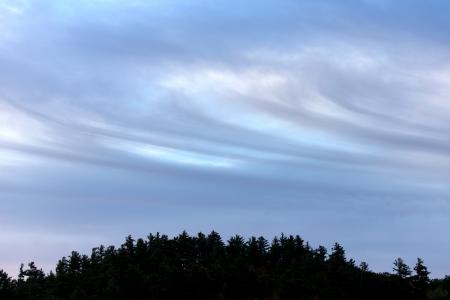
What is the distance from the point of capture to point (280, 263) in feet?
260

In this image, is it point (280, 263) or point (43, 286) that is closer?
point (43, 286)

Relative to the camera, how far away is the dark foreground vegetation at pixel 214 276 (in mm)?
61844

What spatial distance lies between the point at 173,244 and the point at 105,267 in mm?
10013

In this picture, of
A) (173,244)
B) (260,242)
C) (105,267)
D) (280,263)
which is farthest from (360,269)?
(105,267)

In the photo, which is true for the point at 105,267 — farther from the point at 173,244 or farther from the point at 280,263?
the point at 280,263

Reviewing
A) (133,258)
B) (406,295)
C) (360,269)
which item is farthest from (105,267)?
(406,295)

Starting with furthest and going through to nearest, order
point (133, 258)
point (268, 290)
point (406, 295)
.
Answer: point (133, 258)
point (406, 295)
point (268, 290)

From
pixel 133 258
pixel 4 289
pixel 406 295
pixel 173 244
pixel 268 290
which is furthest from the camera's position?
pixel 173 244

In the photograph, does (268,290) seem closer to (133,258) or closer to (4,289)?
(133,258)

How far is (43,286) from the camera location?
7369cm

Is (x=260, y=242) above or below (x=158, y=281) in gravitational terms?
above

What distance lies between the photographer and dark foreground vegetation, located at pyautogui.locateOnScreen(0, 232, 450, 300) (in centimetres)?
6184

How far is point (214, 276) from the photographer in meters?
64.2

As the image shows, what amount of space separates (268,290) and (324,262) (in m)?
13.3
